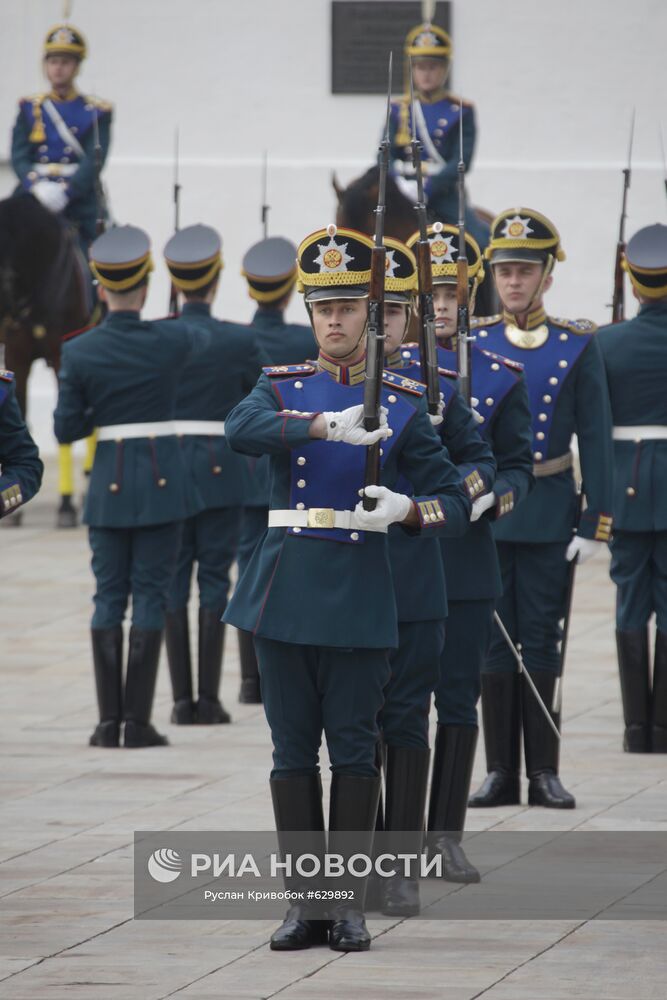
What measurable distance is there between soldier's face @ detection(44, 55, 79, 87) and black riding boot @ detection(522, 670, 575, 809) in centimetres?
869

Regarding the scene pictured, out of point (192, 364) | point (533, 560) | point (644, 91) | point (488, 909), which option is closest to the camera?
point (488, 909)

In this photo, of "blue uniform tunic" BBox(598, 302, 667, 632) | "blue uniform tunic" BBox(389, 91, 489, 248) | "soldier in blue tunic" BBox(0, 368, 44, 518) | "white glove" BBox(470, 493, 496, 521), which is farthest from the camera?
"blue uniform tunic" BBox(389, 91, 489, 248)

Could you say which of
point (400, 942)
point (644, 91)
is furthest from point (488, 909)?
point (644, 91)

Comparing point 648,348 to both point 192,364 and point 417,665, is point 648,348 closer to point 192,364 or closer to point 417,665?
point 192,364

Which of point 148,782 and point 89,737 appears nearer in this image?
point 148,782

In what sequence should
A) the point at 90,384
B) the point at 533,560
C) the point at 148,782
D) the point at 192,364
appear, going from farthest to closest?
the point at 192,364
the point at 90,384
the point at 148,782
the point at 533,560

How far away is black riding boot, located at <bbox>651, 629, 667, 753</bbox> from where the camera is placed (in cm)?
793

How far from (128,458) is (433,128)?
211 inches

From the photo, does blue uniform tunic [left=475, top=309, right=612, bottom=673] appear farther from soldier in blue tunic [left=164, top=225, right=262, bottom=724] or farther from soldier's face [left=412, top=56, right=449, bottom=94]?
soldier's face [left=412, top=56, right=449, bottom=94]

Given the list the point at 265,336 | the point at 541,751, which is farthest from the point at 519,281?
the point at 265,336

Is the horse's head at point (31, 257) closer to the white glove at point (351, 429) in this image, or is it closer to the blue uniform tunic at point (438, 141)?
the blue uniform tunic at point (438, 141)

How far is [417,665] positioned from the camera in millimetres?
5473

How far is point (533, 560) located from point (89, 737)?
217 centimetres

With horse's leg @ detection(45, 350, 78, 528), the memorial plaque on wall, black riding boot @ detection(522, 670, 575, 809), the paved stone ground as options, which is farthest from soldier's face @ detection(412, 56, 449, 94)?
Result: black riding boot @ detection(522, 670, 575, 809)
